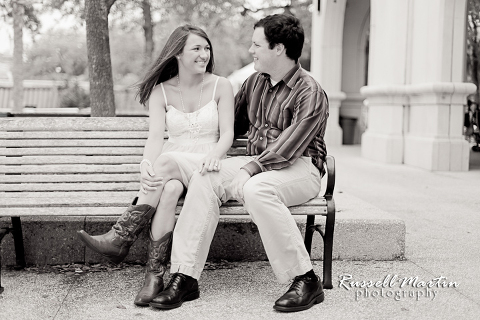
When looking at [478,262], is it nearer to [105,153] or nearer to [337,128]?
[105,153]

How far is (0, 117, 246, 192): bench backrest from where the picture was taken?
14.4ft

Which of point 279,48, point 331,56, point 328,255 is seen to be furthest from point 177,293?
point 331,56

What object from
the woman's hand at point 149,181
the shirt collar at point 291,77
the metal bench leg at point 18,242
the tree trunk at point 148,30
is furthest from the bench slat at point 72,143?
the tree trunk at point 148,30

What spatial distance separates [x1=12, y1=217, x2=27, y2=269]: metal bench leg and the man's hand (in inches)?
56.8

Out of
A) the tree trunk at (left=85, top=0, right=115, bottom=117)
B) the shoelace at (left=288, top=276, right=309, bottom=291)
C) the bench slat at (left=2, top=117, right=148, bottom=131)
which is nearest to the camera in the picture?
the shoelace at (left=288, top=276, right=309, bottom=291)

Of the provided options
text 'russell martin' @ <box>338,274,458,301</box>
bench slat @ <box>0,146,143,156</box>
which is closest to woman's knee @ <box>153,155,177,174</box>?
bench slat @ <box>0,146,143,156</box>

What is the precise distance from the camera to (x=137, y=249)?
4480mm

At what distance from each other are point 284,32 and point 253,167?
86cm

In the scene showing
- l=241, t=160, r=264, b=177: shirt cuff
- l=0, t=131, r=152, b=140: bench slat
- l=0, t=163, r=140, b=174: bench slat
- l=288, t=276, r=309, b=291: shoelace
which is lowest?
l=288, t=276, r=309, b=291: shoelace

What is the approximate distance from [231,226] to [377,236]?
3.28ft

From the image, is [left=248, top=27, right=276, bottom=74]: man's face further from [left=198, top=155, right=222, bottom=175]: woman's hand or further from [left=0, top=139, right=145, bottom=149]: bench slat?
[left=0, top=139, right=145, bottom=149]: bench slat

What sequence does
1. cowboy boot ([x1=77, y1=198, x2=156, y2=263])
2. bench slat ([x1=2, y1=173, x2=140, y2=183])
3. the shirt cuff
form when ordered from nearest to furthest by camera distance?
cowboy boot ([x1=77, y1=198, x2=156, y2=263]) < the shirt cuff < bench slat ([x1=2, y1=173, x2=140, y2=183])

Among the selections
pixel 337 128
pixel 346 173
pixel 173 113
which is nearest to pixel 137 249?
pixel 173 113

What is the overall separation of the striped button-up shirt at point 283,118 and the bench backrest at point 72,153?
401 millimetres
